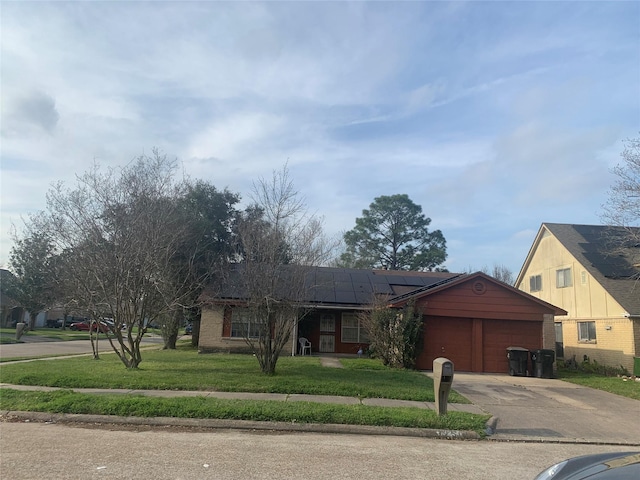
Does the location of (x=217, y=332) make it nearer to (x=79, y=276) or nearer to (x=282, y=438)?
(x=79, y=276)

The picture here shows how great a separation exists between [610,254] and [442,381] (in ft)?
51.1

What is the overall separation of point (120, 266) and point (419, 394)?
30.1 feet

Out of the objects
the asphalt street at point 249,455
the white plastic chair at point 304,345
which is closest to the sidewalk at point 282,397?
the asphalt street at point 249,455

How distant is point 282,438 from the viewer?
7.45m

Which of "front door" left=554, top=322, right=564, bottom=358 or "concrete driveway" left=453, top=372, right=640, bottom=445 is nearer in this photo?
"concrete driveway" left=453, top=372, right=640, bottom=445

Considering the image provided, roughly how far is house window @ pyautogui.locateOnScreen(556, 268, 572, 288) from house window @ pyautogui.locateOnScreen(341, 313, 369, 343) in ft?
36.2

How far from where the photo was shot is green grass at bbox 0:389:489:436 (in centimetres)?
831

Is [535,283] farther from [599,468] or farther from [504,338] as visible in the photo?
[599,468]

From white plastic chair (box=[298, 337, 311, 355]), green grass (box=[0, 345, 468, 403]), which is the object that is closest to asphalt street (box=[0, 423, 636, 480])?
green grass (box=[0, 345, 468, 403])

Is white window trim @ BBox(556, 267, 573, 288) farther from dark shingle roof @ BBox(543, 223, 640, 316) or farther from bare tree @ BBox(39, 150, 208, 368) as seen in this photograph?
bare tree @ BBox(39, 150, 208, 368)

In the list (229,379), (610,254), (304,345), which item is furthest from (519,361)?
(229,379)

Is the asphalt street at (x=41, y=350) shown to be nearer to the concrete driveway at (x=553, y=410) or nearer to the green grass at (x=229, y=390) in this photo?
the green grass at (x=229, y=390)

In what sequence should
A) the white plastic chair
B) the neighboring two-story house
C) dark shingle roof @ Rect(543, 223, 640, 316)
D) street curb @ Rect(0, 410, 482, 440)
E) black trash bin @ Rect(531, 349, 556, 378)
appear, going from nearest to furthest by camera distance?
street curb @ Rect(0, 410, 482, 440)
black trash bin @ Rect(531, 349, 556, 378)
dark shingle roof @ Rect(543, 223, 640, 316)
the neighboring two-story house
the white plastic chair

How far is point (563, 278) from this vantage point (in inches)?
982
